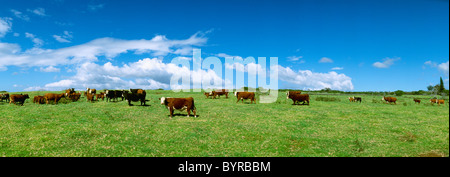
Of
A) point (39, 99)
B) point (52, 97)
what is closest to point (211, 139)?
point (52, 97)

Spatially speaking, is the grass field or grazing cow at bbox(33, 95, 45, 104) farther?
grazing cow at bbox(33, 95, 45, 104)

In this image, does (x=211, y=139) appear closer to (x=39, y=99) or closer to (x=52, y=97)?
(x=52, y=97)

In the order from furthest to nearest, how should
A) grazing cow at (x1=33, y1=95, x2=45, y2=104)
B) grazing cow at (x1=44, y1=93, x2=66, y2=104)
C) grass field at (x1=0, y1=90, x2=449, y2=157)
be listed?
1. grazing cow at (x1=44, y1=93, x2=66, y2=104)
2. grazing cow at (x1=33, y1=95, x2=45, y2=104)
3. grass field at (x1=0, y1=90, x2=449, y2=157)

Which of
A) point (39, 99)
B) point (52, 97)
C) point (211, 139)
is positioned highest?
point (52, 97)

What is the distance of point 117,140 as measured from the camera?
12312mm

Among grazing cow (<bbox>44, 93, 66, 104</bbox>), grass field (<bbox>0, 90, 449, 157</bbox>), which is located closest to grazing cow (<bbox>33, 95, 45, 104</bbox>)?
grazing cow (<bbox>44, 93, 66, 104</bbox>)

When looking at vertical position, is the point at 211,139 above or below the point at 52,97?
below

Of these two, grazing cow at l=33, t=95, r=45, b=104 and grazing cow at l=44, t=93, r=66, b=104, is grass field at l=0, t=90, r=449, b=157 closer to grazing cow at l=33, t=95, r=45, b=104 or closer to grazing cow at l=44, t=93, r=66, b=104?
grazing cow at l=44, t=93, r=66, b=104
